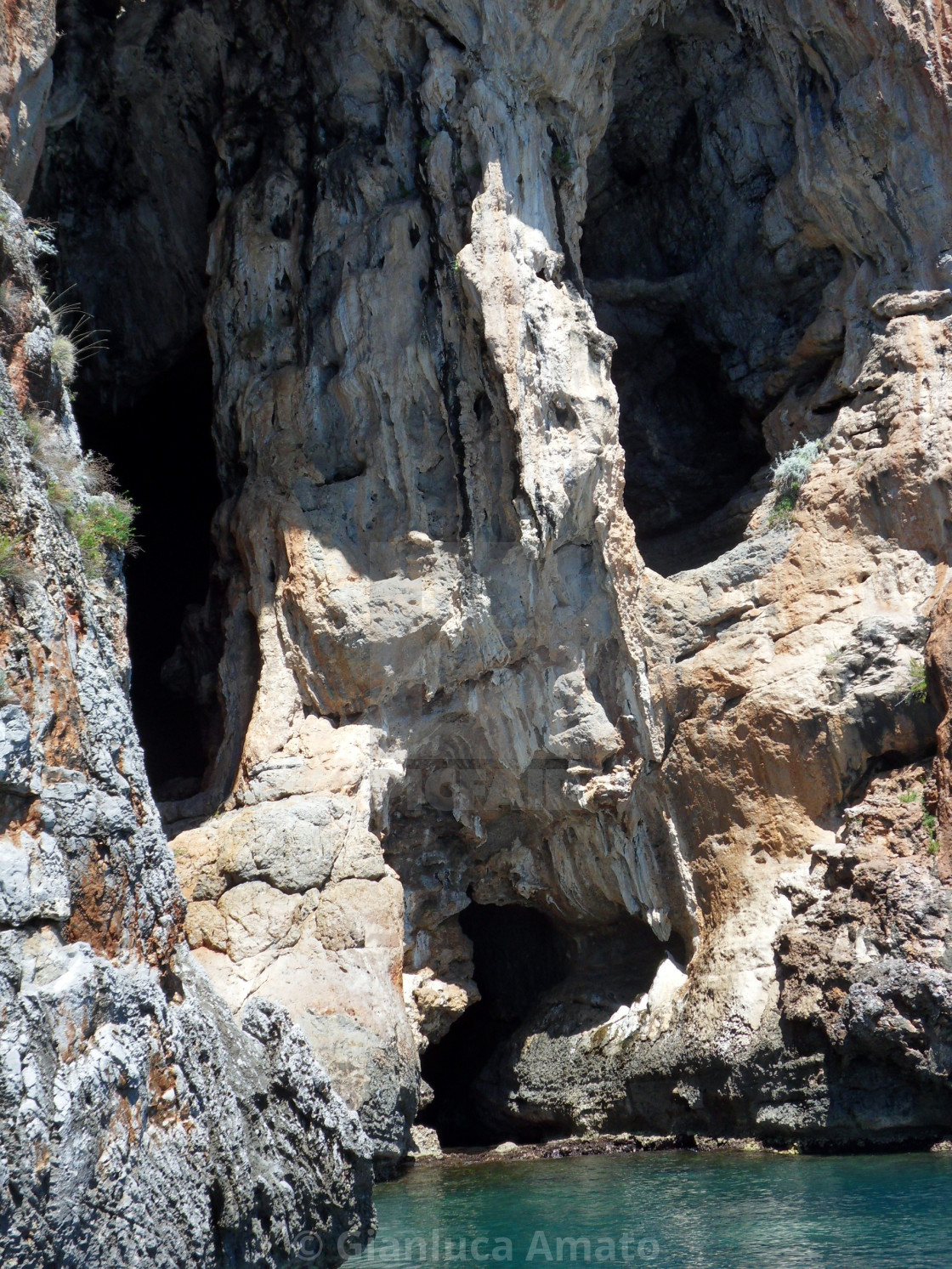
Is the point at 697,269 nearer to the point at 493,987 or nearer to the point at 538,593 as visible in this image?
the point at 538,593

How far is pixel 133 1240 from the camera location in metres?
6.48

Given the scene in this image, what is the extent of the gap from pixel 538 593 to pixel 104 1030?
333 inches

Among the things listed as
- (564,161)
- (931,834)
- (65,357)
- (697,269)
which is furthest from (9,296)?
(697,269)

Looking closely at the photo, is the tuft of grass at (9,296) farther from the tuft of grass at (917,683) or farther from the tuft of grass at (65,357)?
the tuft of grass at (917,683)

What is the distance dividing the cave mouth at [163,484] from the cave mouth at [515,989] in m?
5.82

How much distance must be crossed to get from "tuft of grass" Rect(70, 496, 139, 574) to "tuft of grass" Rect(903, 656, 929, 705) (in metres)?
8.03

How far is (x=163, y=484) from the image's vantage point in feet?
62.2

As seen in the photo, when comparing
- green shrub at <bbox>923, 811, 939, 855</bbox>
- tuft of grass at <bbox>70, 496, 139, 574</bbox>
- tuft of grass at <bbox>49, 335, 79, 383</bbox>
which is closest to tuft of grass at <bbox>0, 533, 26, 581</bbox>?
tuft of grass at <bbox>70, 496, 139, 574</bbox>

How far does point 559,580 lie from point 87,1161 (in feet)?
30.5

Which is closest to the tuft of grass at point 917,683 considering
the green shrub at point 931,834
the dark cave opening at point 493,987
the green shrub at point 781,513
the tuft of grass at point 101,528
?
the green shrub at point 931,834

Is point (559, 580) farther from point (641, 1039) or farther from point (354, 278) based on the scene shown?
point (641, 1039)

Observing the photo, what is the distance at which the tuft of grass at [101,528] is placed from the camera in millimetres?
9664

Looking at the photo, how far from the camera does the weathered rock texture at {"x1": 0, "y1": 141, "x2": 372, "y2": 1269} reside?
617 cm

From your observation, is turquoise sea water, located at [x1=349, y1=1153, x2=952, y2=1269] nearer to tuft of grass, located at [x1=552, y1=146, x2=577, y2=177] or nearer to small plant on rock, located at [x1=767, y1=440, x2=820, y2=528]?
small plant on rock, located at [x1=767, y1=440, x2=820, y2=528]
